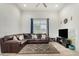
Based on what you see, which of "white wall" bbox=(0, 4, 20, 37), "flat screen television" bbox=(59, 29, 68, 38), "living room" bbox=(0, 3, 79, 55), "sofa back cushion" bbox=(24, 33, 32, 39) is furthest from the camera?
"flat screen television" bbox=(59, 29, 68, 38)

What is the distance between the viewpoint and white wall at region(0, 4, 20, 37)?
2.54 m

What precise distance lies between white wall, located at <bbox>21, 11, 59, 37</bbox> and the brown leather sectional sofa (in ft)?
0.70

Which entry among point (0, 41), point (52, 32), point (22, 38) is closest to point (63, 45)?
point (52, 32)

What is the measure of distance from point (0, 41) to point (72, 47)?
1.84 m

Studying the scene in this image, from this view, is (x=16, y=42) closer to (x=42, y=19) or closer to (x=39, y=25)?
(x=39, y=25)

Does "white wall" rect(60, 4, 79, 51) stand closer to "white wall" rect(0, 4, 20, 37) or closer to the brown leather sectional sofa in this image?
the brown leather sectional sofa

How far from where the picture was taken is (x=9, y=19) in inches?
107

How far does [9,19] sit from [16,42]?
2.02ft

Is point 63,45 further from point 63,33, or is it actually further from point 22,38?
point 22,38

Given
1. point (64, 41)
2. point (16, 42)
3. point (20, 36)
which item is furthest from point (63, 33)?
point (16, 42)

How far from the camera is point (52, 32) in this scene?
2.88 m

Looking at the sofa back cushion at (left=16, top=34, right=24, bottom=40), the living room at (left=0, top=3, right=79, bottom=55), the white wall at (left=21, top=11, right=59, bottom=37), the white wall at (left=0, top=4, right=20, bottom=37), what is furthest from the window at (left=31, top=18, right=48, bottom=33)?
the white wall at (left=0, top=4, right=20, bottom=37)

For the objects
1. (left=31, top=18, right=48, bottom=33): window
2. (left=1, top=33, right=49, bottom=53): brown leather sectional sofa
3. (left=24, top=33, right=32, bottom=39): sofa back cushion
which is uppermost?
(left=31, top=18, right=48, bottom=33): window

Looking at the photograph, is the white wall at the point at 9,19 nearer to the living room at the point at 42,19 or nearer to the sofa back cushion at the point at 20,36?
the living room at the point at 42,19
